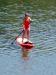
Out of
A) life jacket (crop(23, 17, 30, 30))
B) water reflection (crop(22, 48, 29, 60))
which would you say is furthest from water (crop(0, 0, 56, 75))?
life jacket (crop(23, 17, 30, 30))

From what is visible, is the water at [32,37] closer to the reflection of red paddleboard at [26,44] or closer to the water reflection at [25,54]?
the water reflection at [25,54]

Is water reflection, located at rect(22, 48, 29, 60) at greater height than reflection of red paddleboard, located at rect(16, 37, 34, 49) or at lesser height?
lesser

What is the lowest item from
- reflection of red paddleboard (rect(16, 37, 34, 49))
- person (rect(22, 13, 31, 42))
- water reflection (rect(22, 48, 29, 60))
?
water reflection (rect(22, 48, 29, 60))

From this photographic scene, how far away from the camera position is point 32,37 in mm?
32656

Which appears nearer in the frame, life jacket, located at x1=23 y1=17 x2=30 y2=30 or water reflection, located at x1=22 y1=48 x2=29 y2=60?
water reflection, located at x1=22 y1=48 x2=29 y2=60

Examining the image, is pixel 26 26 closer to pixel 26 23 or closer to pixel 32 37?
pixel 26 23

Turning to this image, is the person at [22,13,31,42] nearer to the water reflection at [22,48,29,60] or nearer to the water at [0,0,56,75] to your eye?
the water at [0,0,56,75]

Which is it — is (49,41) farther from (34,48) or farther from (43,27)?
(43,27)

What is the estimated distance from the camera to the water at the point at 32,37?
26125 mm

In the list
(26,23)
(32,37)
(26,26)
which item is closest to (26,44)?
(26,26)

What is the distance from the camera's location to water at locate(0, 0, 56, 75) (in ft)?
85.7

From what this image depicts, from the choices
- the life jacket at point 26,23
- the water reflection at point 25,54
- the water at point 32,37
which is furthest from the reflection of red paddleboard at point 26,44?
the life jacket at point 26,23

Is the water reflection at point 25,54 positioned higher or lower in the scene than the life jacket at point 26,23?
lower

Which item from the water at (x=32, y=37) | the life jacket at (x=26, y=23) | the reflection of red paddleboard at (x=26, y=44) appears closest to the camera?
the water at (x=32, y=37)
